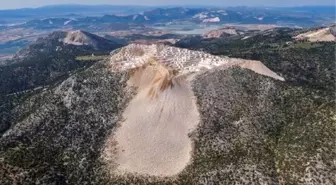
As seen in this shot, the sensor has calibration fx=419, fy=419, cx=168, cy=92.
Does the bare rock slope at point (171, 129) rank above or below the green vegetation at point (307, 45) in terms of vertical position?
above

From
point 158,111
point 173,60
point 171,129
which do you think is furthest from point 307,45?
point 171,129

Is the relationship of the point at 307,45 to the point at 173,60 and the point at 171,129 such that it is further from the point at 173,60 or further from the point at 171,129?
the point at 171,129

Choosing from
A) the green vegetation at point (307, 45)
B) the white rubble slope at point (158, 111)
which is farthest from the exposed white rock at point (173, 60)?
the green vegetation at point (307, 45)

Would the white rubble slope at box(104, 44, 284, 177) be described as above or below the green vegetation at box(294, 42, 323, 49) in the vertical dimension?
above

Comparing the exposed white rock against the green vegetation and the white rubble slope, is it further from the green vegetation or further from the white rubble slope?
the green vegetation

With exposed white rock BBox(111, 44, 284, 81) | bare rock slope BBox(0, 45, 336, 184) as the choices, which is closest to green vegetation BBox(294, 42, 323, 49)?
exposed white rock BBox(111, 44, 284, 81)

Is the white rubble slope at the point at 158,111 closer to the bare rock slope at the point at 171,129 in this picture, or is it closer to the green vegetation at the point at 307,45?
the bare rock slope at the point at 171,129

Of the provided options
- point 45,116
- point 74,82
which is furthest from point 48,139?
point 74,82

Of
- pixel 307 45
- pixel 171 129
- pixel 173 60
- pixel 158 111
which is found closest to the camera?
pixel 171 129

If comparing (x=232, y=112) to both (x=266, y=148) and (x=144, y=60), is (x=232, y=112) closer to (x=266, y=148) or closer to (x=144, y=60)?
(x=266, y=148)
